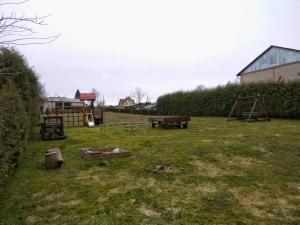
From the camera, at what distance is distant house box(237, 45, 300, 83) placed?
91.0ft

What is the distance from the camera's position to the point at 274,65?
1196 inches

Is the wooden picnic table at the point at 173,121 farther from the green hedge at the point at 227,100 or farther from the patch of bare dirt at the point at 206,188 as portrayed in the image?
the patch of bare dirt at the point at 206,188

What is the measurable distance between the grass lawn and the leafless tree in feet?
7.23

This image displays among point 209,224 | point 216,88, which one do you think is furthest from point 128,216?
point 216,88

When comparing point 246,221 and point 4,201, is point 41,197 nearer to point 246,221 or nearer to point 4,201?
point 4,201

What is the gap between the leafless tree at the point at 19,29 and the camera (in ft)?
9.76

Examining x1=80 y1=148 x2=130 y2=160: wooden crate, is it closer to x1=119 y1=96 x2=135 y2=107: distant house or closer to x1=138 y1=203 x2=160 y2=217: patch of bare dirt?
x1=138 y1=203 x2=160 y2=217: patch of bare dirt

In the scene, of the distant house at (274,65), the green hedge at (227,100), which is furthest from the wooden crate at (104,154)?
the distant house at (274,65)

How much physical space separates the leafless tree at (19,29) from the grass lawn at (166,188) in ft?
7.23

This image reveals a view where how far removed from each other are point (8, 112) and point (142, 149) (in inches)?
134

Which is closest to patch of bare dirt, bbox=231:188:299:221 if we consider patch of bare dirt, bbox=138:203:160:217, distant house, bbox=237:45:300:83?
patch of bare dirt, bbox=138:203:160:217

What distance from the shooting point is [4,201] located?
462 cm

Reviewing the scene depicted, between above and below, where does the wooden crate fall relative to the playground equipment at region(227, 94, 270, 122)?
below

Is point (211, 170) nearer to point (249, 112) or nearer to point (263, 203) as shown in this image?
point (263, 203)
